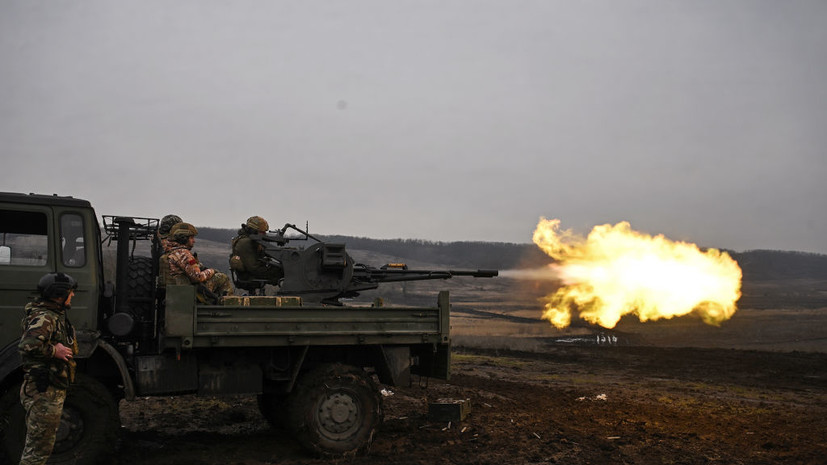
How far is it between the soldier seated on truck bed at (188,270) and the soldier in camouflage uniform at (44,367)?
5.99ft

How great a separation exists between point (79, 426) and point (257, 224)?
3468 mm

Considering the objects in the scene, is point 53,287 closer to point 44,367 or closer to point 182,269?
point 44,367

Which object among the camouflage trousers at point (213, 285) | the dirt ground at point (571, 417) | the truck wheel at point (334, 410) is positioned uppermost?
the camouflage trousers at point (213, 285)

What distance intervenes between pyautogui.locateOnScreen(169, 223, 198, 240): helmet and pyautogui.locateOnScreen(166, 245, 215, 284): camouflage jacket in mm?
233

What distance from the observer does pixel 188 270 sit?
7.90 m

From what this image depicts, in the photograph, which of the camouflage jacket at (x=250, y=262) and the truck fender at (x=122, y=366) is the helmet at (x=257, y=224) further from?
the truck fender at (x=122, y=366)

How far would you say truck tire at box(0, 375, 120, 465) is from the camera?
6.69 metres

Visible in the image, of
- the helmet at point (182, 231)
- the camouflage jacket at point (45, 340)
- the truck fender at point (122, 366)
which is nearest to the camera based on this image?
the camouflage jacket at point (45, 340)

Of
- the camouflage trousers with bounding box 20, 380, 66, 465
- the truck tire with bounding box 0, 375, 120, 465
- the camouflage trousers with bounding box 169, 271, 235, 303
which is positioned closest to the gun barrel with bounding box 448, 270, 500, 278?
the camouflage trousers with bounding box 169, 271, 235, 303

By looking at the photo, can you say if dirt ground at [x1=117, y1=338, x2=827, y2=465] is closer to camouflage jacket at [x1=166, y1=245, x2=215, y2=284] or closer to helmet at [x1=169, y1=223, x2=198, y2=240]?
camouflage jacket at [x1=166, y1=245, x2=215, y2=284]

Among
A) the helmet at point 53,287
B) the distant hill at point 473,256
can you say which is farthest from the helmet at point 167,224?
the distant hill at point 473,256

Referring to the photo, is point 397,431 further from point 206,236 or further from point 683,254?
point 206,236

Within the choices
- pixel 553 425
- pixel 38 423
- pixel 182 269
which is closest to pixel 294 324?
pixel 182 269

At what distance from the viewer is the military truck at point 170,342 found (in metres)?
6.95
